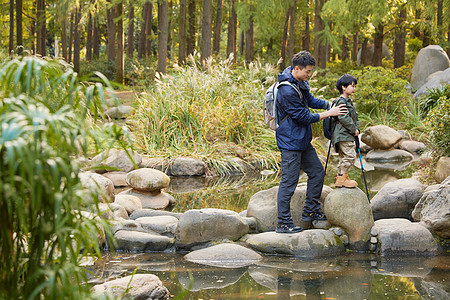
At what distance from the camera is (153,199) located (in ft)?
26.6

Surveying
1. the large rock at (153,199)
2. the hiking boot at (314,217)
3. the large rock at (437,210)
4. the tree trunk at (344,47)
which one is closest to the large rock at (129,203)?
the large rock at (153,199)

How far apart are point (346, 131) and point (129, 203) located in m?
3.20

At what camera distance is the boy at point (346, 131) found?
560 cm

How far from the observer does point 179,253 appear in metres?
5.81

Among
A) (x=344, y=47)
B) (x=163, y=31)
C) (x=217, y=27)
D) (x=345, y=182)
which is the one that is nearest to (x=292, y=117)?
(x=345, y=182)

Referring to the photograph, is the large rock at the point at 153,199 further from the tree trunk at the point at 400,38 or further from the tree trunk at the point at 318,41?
the tree trunk at the point at 400,38

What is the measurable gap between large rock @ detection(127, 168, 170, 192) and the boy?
128 inches

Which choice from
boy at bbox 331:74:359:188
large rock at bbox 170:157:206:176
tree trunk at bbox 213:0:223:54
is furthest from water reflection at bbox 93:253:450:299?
tree trunk at bbox 213:0:223:54

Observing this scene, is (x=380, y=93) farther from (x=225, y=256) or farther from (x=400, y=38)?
(x=225, y=256)

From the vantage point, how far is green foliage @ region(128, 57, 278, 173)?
36.6 ft

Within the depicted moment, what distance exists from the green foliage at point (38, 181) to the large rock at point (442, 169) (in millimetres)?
6879

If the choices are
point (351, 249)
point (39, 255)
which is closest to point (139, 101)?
point (351, 249)

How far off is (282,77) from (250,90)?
697cm

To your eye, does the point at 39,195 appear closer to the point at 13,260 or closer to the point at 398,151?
the point at 13,260
